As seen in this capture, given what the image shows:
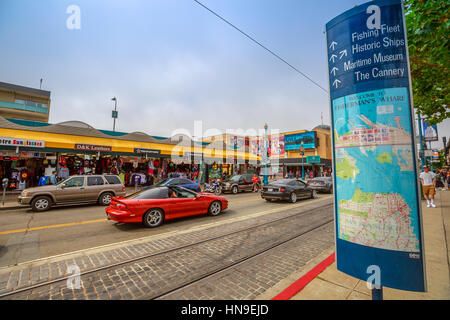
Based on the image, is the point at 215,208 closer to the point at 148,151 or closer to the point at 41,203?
the point at 41,203

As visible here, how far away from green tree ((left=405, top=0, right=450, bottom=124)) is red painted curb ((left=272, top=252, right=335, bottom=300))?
5160mm

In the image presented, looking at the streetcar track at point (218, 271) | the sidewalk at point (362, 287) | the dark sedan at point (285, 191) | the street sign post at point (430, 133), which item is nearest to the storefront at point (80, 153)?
the dark sedan at point (285, 191)

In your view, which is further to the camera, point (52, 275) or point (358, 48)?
point (52, 275)

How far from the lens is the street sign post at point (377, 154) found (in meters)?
2.28

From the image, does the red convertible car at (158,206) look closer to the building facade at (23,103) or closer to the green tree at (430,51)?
the green tree at (430,51)

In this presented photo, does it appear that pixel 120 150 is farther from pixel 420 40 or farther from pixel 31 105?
pixel 31 105

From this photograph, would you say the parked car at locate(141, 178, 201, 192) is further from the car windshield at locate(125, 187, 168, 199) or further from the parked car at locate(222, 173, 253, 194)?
the car windshield at locate(125, 187, 168, 199)

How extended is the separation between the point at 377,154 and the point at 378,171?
211 mm

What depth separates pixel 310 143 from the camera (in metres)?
43.8

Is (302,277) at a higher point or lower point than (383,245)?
lower

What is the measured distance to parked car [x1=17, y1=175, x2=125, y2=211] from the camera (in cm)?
866

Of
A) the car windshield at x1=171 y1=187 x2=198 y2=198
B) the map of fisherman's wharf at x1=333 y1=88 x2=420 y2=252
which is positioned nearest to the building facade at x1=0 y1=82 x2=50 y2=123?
the car windshield at x1=171 y1=187 x2=198 y2=198
